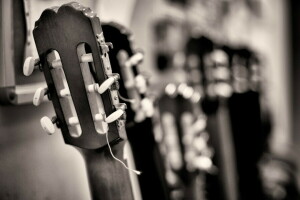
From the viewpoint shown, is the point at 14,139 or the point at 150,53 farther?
the point at 150,53

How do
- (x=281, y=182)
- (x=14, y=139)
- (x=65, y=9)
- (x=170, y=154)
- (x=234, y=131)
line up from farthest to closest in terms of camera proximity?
(x=281, y=182)
(x=234, y=131)
(x=170, y=154)
(x=14, y=139)
(x=65, y=9)

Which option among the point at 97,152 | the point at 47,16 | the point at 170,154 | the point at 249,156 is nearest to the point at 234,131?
the point at 249,156

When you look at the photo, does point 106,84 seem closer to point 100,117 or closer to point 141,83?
point 100,117

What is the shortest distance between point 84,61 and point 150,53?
2.07 feet

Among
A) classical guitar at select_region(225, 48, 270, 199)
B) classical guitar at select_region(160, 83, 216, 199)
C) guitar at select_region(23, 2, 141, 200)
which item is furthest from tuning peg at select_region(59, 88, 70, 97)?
classical guitar at select_region(225, 48, 270, 199)

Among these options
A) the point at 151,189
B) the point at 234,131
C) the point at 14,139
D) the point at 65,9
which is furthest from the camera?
the point at 234,131

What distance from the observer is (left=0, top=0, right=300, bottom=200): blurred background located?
0.64 meters

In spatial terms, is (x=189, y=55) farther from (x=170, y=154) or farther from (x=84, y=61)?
(x=84, y=61)

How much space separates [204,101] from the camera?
3.69ft

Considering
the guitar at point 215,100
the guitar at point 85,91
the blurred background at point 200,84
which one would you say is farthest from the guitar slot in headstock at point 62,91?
the guitar at point 215,100

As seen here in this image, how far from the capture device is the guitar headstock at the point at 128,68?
2.21 feet

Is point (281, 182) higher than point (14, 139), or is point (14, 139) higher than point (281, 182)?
point (14, 139)

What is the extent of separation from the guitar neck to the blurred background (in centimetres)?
10

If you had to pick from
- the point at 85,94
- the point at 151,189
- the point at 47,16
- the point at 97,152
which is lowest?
the point at 151,189
